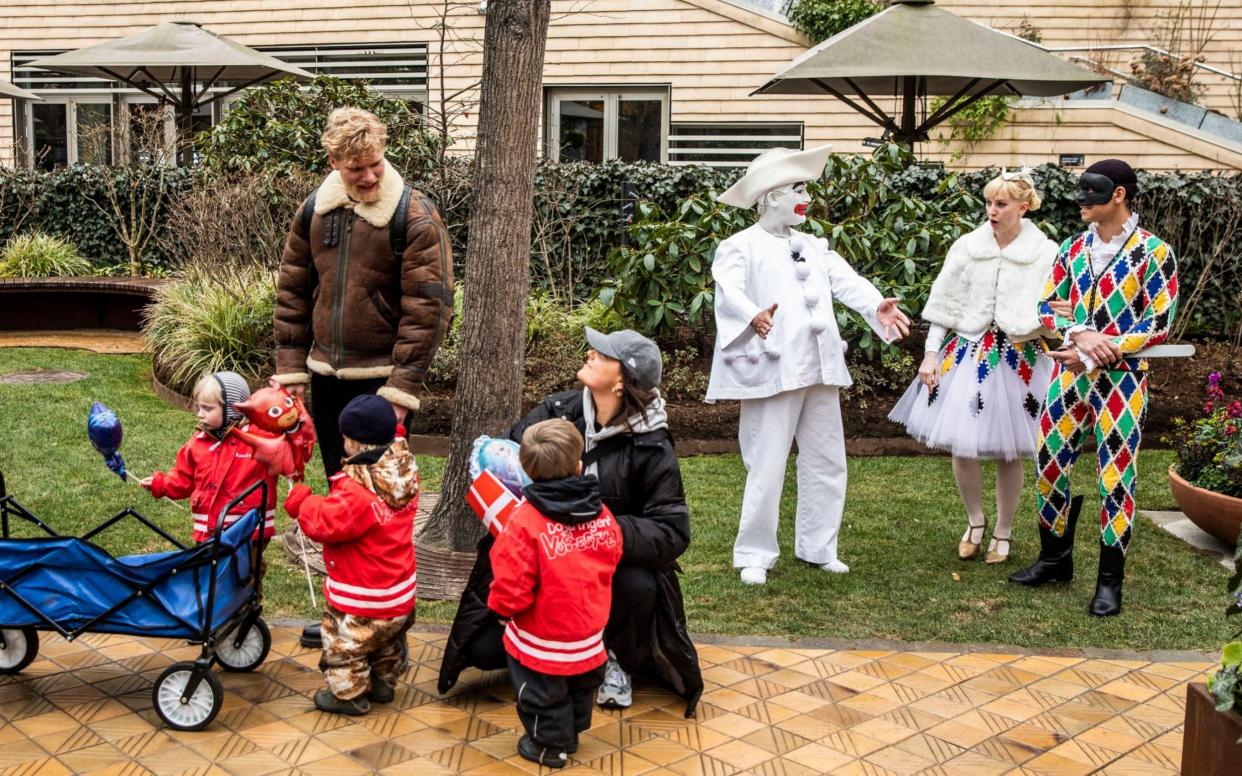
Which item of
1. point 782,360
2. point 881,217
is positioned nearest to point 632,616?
point 782,360

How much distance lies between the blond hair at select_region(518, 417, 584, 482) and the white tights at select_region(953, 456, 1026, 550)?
119 inches

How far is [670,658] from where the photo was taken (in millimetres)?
4418

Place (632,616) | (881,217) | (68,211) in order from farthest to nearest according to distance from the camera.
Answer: (68,211) < (881,217) < (632,616)

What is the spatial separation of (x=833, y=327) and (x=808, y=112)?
11.7m

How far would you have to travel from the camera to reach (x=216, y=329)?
32.7 feet

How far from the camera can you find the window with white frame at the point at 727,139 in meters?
17.3

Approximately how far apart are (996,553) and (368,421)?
3.58 metres

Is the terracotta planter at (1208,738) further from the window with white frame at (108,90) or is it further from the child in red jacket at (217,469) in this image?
the window with white frame at (108,90)

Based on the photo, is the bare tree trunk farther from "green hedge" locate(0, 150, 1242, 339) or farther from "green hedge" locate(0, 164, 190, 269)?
"green hedge" locate(0, 164, 190, 269)

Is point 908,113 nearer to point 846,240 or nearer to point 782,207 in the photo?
point 846,240

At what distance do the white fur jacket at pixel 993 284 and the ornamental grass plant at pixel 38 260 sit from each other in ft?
36.9

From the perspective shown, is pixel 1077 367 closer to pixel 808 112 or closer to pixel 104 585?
pixel 104 585

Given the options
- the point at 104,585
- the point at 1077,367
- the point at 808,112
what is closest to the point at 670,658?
the point at 104,585

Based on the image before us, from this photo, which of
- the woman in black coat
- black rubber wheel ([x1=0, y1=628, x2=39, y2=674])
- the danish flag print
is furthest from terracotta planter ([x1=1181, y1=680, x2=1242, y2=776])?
black rubber wheel ([x1=0, y1=628, x2=39, y2=674])
